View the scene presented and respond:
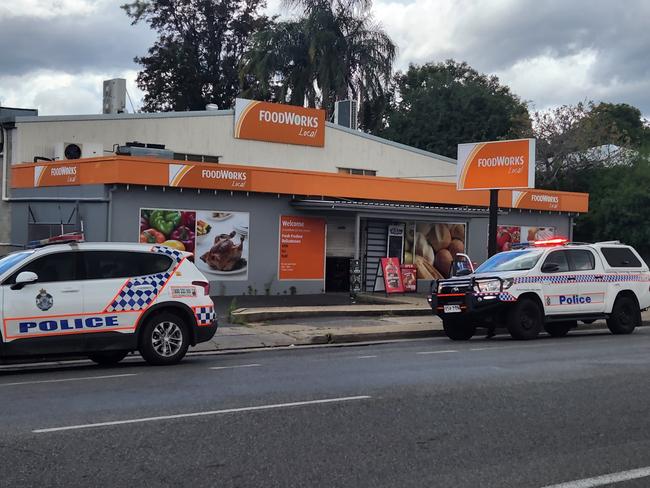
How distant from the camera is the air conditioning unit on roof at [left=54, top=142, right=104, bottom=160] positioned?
26336 mm

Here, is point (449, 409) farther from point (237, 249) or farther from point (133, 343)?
point (237, 249)

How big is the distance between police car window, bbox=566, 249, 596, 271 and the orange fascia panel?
10334mm

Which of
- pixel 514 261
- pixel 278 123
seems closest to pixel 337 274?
pixel 278 123

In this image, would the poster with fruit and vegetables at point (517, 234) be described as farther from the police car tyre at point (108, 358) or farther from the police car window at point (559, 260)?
the police car tyre at point (108, 358)

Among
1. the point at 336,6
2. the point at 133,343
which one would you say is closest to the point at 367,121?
the point at 336,6

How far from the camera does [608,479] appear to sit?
610cm

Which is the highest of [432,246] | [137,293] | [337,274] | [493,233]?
[493,233]

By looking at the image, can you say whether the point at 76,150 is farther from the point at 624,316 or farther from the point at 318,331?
the point at 624,316

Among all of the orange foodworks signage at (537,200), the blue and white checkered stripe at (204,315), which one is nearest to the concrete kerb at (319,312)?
the blue and white checkered stripe at (204,315)

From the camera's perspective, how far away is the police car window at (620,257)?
59.0 feet

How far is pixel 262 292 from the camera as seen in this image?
25438 mm

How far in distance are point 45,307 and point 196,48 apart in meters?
45.2

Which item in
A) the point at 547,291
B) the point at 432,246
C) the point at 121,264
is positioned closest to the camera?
the point at 121,264

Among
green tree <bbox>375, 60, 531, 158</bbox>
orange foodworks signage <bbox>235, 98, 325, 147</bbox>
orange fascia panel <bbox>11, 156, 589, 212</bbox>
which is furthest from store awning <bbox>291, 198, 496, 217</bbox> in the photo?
green tree <bbox>375, 60, 531, 158</bbox>
